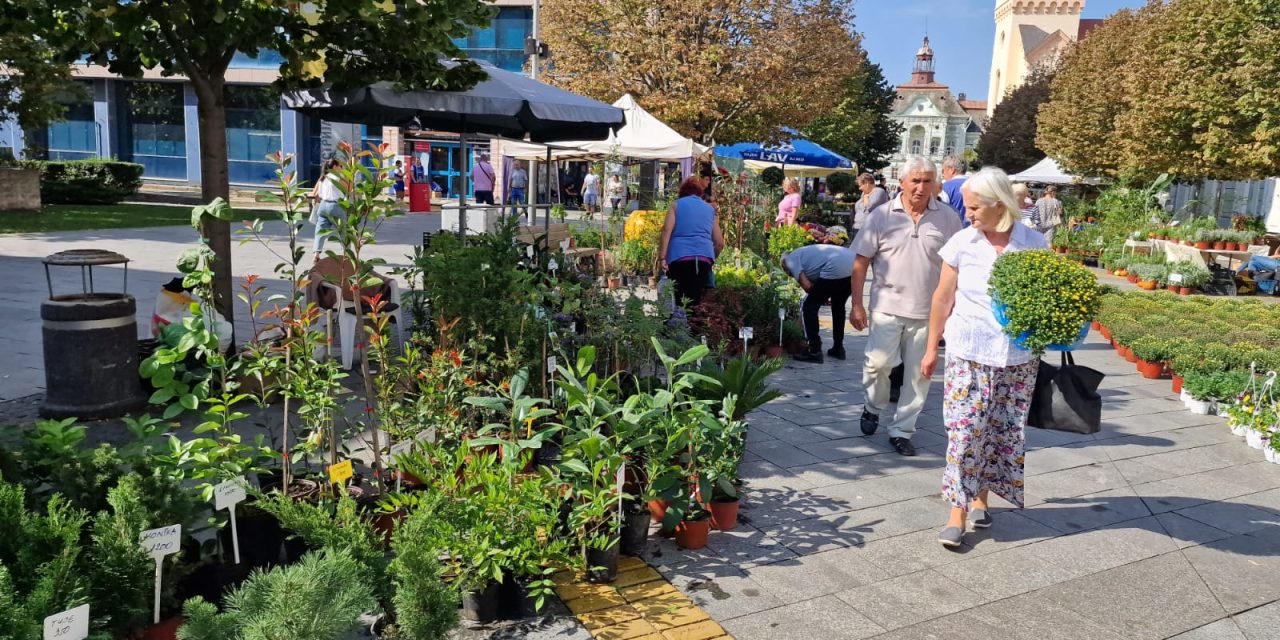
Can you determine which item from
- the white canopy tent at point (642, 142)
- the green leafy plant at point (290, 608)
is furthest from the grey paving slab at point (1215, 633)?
the white canopy tent at point (642, 142)

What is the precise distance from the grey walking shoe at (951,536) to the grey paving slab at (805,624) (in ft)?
2.55

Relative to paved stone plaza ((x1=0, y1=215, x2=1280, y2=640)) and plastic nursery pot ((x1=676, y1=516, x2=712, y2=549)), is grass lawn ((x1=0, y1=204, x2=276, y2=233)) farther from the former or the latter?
plastic nursery pot ((x1=676, y1=516, x2=712, y2=549))

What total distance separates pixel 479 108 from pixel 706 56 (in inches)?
420

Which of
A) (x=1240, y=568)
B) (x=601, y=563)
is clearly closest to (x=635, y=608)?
(x=601, y=563)

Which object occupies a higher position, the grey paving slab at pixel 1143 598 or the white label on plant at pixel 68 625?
the white label on plant at pixel 68 625

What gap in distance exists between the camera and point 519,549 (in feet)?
10.1

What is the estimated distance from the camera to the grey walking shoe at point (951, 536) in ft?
12.7

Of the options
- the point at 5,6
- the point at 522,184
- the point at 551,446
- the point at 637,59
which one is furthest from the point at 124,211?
the point at 551,446

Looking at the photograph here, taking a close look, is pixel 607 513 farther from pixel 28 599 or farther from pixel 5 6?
pixel 5 6

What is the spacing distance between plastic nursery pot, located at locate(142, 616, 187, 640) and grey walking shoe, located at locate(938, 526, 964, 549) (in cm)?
295

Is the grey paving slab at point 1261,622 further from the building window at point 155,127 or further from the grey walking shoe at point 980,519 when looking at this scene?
the building window at point 155,127

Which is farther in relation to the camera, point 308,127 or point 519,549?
point 308,127

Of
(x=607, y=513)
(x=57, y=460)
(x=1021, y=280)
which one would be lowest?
(x=607, y=513)

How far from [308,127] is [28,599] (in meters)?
31.4
